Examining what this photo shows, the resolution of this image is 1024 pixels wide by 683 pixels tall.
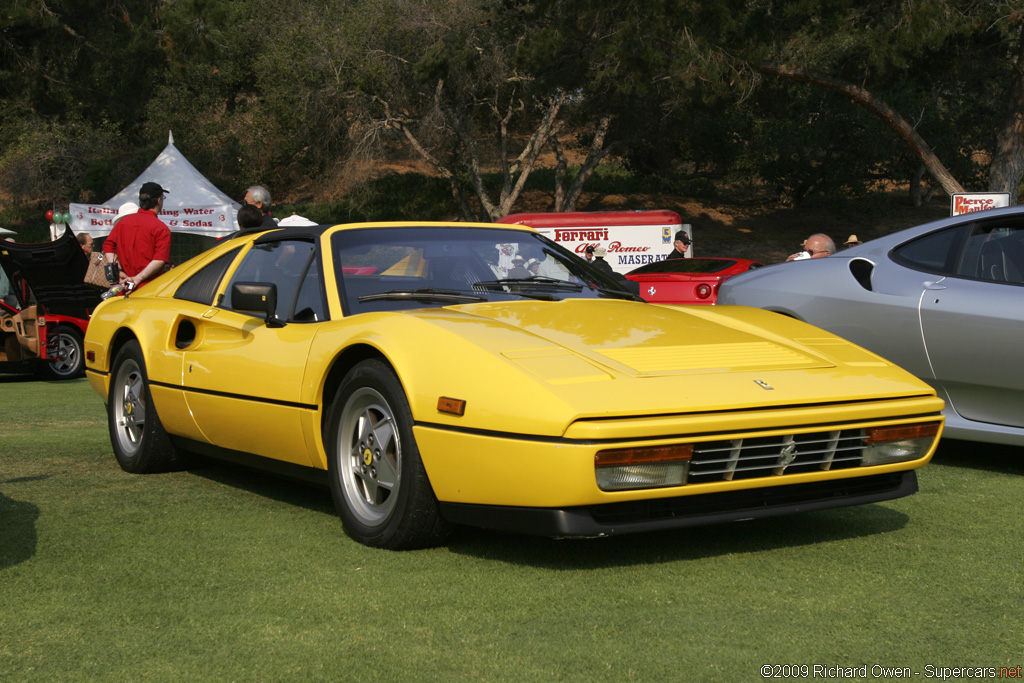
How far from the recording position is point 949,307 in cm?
524

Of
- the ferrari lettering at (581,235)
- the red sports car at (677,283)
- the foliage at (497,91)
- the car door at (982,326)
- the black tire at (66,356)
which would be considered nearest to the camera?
the car door at (982,326)

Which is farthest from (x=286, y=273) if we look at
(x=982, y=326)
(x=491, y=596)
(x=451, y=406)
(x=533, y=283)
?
(x=982, y=326)

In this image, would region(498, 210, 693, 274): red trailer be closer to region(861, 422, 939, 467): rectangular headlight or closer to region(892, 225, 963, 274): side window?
region(892, 225, 963, 274): side window

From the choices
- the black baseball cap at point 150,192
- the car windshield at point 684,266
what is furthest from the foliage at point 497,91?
the black baseball cap at point 150,192

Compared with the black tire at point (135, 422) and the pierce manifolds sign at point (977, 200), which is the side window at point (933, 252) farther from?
the pierce manifolds sign at point (977, 200)

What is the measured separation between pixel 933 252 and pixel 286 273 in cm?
334

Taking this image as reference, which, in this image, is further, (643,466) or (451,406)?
(451,406)

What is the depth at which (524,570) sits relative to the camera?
3.41 metres

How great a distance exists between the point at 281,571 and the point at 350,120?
1290 inches

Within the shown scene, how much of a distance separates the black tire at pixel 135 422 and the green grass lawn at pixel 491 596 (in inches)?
23.5

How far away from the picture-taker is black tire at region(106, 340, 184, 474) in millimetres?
5137

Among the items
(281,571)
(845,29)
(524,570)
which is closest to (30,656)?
(281,571)

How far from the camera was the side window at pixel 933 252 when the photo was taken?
5449 millimetres

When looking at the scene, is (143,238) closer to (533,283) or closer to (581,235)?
(533,283)
